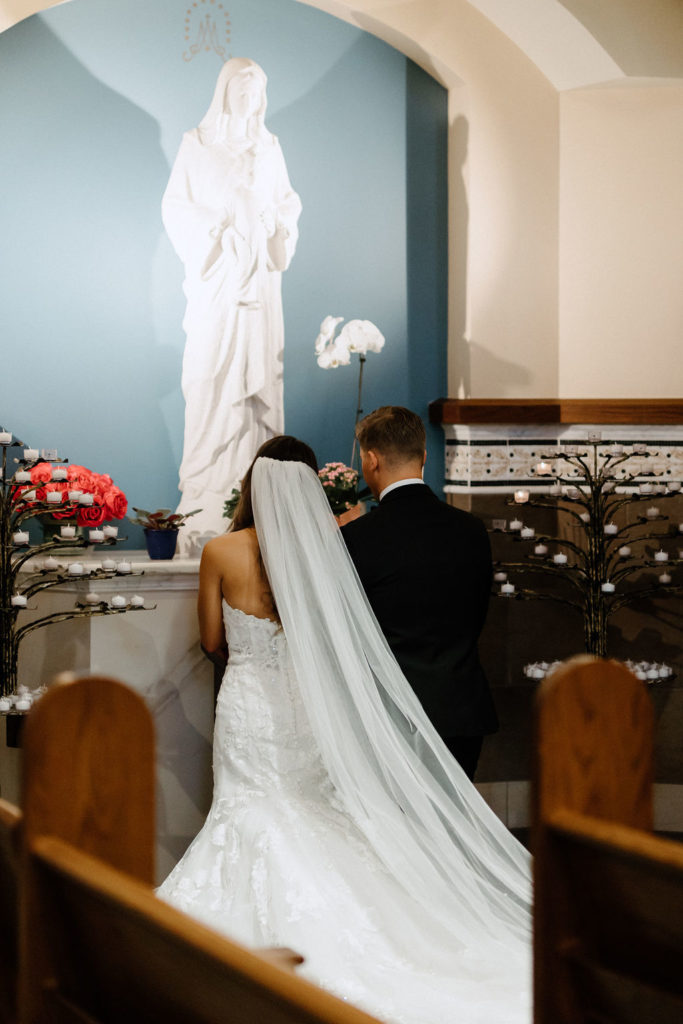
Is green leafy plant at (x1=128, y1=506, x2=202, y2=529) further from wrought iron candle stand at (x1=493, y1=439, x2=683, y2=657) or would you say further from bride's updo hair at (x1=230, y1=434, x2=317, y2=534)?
wrought iron candle stand at (x1=493, y1=439, x2=683, y2=657)

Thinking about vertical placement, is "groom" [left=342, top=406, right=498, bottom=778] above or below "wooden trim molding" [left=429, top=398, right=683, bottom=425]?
below

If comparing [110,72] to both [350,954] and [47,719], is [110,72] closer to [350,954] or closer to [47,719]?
[350,954]

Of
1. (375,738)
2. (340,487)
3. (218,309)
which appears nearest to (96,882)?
(375,738)

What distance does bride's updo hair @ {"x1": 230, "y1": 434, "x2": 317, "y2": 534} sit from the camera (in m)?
4.12

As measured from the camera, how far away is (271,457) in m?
4.18

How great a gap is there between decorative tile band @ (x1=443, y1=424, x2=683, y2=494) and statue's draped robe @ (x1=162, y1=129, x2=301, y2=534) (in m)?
1.15

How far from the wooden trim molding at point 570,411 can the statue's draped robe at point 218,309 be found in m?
1.16

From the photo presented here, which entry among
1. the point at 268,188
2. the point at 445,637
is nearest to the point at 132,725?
the point at 445,637

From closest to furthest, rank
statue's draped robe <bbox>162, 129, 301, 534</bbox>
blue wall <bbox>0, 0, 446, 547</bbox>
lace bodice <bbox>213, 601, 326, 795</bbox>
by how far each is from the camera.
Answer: lace bodice <bbox>213, 601, 326, 795</bbox> < blue wall <bbox>0, 0, 446, 547</bbox> < statue's draped robe <bbox>162, 129, 301, 534</bbox>

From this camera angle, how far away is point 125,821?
1.04 m

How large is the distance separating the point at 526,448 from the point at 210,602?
2.48 metres

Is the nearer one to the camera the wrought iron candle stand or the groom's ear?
the groom's ear

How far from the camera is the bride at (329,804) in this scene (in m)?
3.38

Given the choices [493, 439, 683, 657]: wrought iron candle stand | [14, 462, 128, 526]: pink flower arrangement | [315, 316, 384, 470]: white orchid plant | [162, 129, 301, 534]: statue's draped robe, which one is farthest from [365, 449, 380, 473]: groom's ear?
[162, 129, 301, 534]: statue's draped robe
